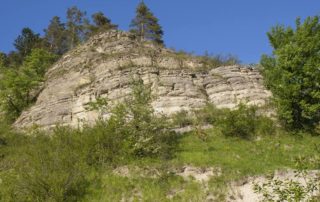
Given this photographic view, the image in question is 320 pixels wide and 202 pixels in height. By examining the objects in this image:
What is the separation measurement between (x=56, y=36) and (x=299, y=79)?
4368cm

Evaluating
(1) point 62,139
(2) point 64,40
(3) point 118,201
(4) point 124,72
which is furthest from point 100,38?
(2) point 64,40

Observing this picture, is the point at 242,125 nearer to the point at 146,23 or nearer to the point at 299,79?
the point at 299,79

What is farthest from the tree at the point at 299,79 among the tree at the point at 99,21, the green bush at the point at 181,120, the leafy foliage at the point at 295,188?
the tree at the point at 99,21

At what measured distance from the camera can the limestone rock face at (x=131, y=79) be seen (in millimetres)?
24188

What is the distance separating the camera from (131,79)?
2520cm

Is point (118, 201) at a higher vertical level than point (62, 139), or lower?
lower

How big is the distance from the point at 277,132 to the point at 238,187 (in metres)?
6.46

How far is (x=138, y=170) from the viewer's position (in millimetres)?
16719

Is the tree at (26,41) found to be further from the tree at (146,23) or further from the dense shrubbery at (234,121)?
the dense shrubbery at (234,121)

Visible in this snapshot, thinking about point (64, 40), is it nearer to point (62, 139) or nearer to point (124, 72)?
point (124, 72)

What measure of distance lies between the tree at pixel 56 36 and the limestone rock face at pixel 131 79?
84.6ft

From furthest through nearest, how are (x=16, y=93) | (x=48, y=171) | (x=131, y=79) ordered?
(x=16, y=93) < (x=131, y=79) < (x=48, y=171)

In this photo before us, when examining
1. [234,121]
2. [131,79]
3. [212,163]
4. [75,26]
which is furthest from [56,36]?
[212,163]

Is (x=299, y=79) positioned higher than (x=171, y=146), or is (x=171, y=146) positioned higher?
(x=299, y=79)
